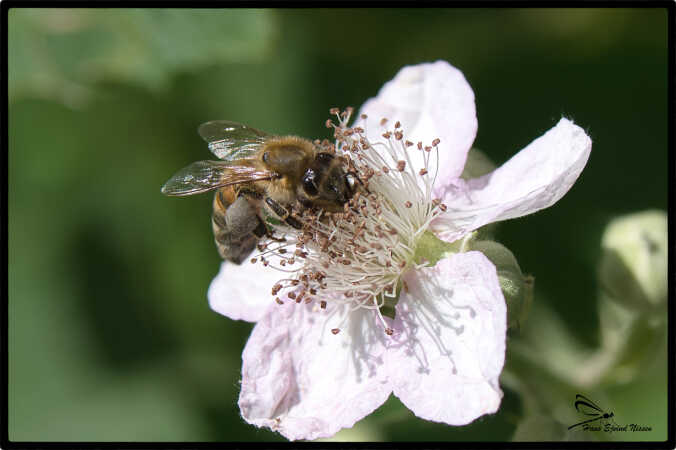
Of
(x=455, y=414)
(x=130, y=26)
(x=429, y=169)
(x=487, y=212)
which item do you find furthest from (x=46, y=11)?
(x=455, y=414)

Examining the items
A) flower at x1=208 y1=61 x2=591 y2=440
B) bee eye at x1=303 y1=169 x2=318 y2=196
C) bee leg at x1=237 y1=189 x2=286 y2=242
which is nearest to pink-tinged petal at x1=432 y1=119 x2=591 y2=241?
flower at x1=208 y1=61 x2=591 y2=440

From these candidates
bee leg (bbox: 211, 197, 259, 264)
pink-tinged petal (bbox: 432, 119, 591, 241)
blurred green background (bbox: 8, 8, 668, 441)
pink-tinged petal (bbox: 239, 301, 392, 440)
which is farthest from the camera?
blurred green background (bbox: 8, 8, 668, 441)

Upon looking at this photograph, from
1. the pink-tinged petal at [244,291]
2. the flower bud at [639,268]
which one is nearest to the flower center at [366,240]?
the pink-tinged petal at [244,291]

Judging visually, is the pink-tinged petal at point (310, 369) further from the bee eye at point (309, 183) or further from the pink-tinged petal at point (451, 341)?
the bee eye at point (309, 183)

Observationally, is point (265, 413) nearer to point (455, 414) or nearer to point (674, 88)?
point (455, 414)

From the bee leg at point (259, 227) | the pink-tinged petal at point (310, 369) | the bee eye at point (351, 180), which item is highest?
the bee eye at point (351, 180)

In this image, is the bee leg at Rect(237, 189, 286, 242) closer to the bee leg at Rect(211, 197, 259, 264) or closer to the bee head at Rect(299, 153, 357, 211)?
the bee leg at Rect(211, 197, 259, 264)
